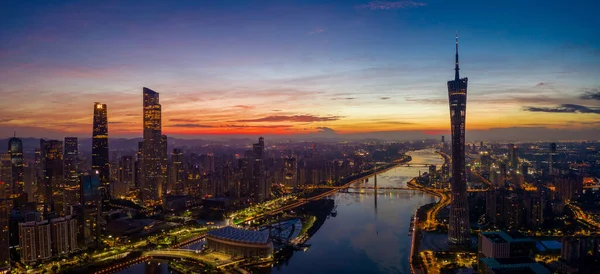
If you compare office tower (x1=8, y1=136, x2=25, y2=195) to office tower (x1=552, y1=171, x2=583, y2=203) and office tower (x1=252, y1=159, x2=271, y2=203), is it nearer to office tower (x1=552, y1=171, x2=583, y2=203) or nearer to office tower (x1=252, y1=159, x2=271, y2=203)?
office tower (x1=252, y1=159, x2=271, y2=203)

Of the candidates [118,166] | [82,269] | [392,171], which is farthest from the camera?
[392,171]

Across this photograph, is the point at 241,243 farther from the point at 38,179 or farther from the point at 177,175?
the point at 38,179

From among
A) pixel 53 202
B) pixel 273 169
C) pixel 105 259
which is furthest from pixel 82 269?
pixel 273 169

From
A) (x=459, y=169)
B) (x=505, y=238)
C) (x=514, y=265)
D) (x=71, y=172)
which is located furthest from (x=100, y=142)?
(x=514, y=265)

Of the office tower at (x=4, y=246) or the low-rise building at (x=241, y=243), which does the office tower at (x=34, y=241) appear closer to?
the office tower at (x=4, y=246)

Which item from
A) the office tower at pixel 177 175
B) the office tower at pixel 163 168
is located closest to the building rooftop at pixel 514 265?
the office tower at pixel 177 175

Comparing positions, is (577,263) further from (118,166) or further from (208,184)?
(118,166)

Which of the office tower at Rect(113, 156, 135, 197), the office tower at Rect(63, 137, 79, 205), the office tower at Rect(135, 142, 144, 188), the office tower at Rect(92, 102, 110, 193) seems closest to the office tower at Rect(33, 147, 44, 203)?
the office tower at Rect(63, 137, 79, 205)
